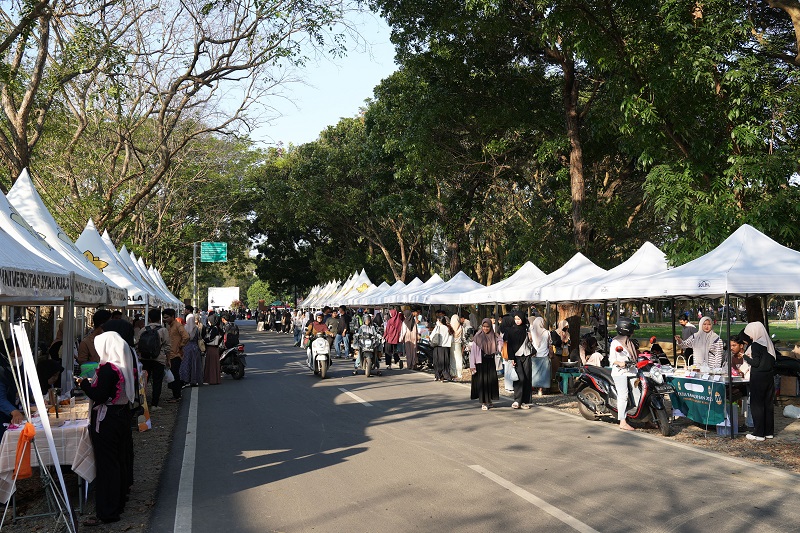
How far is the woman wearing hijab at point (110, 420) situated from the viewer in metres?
6.79

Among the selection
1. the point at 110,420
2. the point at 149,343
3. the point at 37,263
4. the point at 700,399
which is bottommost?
the point at 700,399

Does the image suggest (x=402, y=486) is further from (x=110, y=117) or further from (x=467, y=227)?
(x=467, y=227)

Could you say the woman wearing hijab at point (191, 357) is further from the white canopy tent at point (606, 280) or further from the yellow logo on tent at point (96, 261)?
the white canopy tent at point (606, 280)

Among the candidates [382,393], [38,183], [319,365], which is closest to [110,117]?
[38,183]

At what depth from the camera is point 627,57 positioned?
15.5 meters

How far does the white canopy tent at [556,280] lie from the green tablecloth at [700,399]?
5.77 metres

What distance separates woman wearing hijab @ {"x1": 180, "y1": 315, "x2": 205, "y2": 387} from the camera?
17.6m

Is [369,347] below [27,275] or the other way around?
below

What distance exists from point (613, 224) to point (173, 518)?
59.2 ft

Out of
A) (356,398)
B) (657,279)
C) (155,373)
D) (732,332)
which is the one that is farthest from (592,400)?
(732,332)

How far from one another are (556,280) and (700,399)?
7216mm

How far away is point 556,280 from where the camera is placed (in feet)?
59.8

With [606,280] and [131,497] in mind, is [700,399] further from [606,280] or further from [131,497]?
[131,497]

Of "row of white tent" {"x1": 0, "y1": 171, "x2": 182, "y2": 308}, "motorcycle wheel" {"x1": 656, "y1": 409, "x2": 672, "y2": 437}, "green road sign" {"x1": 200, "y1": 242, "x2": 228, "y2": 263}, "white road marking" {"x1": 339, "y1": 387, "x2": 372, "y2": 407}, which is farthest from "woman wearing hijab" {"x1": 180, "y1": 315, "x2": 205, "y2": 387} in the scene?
"green road sign" {"x1": 200, "y1": 242, "x2": 228, "y2": 263}
